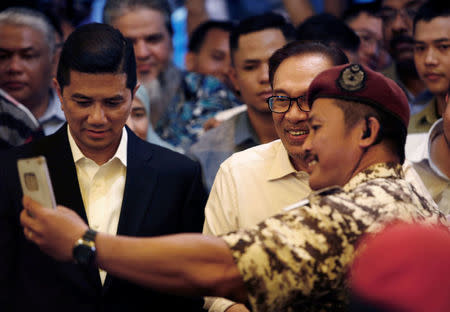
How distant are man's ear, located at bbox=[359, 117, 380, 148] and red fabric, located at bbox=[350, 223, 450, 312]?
869mm

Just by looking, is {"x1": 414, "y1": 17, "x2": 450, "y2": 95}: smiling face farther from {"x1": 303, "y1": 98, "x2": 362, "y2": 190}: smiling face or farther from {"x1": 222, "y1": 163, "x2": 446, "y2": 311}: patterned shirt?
{"x1": 222, "y1": 163, "x2": 446, "y2": 311}: patterned shirt

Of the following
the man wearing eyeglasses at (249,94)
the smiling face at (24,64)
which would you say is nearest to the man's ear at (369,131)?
the man wearing eyeglasses at (249,94)

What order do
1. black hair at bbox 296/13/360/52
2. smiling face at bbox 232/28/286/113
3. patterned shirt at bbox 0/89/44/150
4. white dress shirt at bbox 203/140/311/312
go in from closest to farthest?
white dress shirt at bbox 203/140/311/312, patterned shirt at bbox 0/89/44/150, smiling face at bbox 232/28/286/113, black hair at bbox 296/13/360/52

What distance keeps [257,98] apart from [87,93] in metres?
1.53

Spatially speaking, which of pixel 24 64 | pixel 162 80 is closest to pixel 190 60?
pixel 162 80

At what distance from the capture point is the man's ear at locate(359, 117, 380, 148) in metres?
2.39

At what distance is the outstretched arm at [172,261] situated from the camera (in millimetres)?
2139

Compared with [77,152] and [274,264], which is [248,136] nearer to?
[77,152]

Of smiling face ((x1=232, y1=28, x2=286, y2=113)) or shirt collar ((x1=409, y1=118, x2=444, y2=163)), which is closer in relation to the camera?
shirt collar ((x1=409, y1=118, x2=444, y2=163))

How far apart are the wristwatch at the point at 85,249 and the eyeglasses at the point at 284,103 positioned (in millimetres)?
1230

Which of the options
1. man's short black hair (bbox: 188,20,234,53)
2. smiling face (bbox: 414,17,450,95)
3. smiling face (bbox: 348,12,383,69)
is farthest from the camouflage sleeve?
man's short black hair (bbox: 188,20,234,53)

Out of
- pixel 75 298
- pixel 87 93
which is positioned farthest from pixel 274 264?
pixel 87 93

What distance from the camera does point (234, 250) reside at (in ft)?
7.10

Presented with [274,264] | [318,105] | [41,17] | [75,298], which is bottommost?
[75,298]
